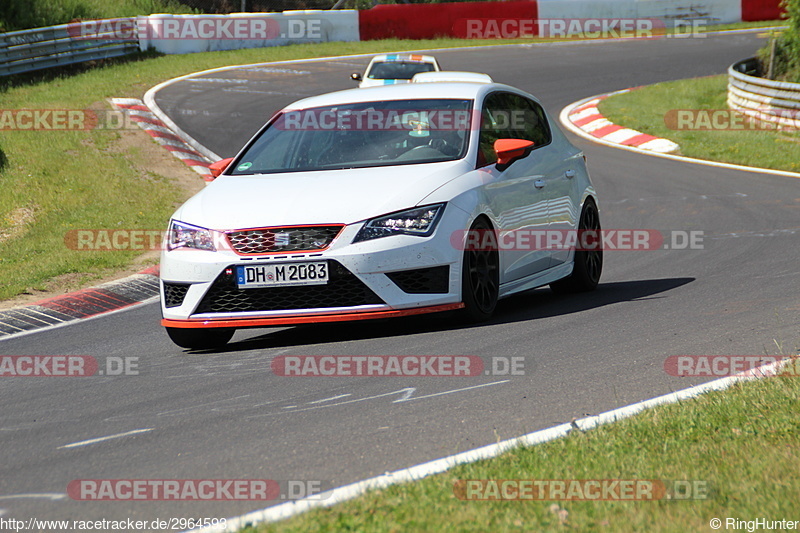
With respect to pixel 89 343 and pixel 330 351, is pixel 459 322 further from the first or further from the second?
pixel 89 343

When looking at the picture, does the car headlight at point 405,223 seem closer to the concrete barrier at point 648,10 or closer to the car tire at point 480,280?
the car tire at point 480,280

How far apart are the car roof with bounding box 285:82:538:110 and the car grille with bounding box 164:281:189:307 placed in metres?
1.88

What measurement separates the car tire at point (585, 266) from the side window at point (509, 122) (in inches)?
29.3

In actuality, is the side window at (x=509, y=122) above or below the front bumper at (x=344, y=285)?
above

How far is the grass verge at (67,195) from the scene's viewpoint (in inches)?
442

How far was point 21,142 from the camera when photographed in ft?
59.8

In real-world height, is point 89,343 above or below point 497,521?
below

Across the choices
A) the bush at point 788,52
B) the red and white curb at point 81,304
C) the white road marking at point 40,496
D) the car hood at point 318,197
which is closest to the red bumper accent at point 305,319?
the car hood at point 318,197

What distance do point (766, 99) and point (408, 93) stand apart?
635 inches

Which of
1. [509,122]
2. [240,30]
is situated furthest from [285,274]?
[240,30]

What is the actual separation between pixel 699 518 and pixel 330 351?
3583mm

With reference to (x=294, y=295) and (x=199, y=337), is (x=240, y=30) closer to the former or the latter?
(x=199, y=337)

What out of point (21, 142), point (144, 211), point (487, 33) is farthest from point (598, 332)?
point (487, 33)

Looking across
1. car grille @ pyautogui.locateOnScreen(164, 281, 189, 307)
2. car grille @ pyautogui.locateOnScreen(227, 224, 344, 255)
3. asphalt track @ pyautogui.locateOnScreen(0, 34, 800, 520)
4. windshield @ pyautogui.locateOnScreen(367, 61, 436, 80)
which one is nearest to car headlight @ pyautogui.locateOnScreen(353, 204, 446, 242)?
car grille @ pyautogui.locateOnScreen(227, 224, 344, 255)
